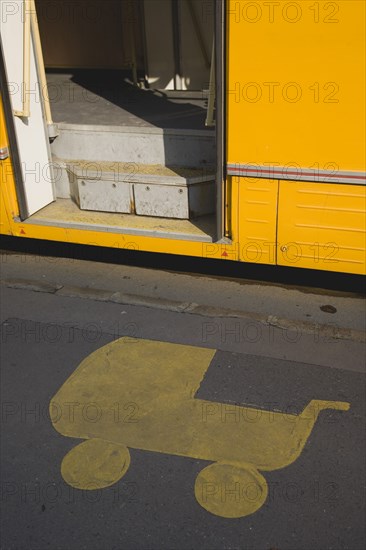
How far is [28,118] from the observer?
5312mm

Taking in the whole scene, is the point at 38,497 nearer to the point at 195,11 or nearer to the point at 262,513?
the point at 262,513

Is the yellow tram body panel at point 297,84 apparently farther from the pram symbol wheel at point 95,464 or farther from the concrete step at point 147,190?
the pram symbol wheel at point 95,464

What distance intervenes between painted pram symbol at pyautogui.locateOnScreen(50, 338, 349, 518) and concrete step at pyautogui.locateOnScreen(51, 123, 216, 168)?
2.16m

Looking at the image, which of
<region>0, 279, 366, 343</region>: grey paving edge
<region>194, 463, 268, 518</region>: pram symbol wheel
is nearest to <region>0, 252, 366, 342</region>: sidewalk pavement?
<region>0, 279, 366, 343</region>: grey paving edge

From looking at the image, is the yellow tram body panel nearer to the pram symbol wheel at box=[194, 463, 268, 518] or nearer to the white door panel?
the white door panel

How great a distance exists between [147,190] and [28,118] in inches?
51.1

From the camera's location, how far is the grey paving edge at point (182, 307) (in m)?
4.39

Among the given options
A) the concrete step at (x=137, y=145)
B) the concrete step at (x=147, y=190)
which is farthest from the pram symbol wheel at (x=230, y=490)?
the concrete step at (x=137, y=145)

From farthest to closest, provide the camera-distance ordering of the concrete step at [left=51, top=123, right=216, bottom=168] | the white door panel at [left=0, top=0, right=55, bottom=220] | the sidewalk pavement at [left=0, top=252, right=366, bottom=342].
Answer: the concrete step at [left=51, top=123, right=216, bottom=168], the white door panel at [left=0, top=0, right=55, bottom=220], the sidewalk pavement at [left=0, top=252, right=366, bottom=342]

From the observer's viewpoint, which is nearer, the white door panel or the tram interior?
the white door panel

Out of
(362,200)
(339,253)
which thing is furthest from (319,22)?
(339,253)

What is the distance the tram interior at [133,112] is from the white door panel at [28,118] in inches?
6.4

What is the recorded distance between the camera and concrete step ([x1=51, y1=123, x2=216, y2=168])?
5.50 metres

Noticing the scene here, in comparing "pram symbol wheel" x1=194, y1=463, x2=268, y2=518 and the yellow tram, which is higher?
the yellow tram
